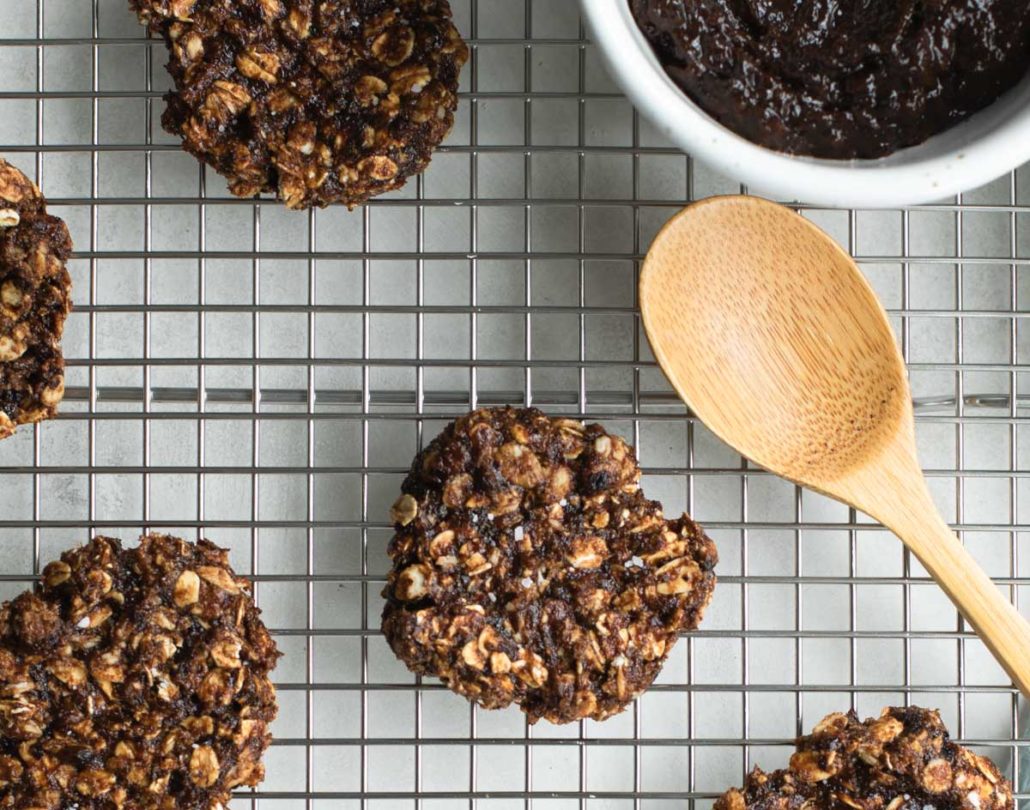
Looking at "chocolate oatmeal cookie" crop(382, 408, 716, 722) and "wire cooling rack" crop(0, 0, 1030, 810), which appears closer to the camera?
"chocolate oatmeal cookie" crop(382, 408, 716, 722)

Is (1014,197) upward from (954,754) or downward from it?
upward

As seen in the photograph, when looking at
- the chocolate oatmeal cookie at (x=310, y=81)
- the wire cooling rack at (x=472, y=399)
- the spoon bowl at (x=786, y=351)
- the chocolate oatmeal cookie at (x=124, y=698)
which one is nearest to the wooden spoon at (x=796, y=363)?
the spoon bowl at (x=786, y=351)

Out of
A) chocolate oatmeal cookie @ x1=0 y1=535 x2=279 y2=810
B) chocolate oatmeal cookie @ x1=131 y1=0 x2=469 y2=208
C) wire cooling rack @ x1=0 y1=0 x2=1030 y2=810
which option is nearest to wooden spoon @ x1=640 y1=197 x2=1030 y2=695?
wire cooling rack @ x1=0 y1=0 x2=1030 y2=810

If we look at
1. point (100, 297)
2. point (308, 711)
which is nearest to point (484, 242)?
point (100, 297)

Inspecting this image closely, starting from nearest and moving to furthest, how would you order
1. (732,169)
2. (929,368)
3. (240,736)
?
(732,169) → (240,736) → (929,368)

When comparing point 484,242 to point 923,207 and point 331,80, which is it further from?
point 923,207

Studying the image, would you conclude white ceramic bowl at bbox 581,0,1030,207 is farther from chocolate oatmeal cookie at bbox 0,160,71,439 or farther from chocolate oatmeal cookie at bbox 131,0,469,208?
chocolate oatmeal cookie at bbox 0,160,71,439

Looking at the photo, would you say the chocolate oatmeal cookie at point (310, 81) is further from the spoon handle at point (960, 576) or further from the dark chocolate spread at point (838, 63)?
the spoon handle at point (960, 576)
